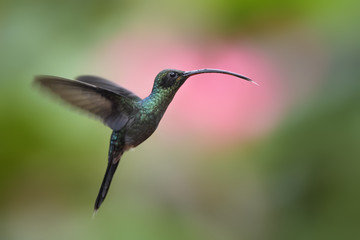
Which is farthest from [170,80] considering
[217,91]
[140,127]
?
[217,91]

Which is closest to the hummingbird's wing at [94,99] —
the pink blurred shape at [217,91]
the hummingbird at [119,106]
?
the hummingbird at [119,106]

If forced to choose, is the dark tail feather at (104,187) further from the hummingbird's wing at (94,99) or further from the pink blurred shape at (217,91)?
the pink blurred shape at (217,91)

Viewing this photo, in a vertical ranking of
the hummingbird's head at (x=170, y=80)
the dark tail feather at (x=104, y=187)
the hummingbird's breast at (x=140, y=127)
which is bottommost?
the dark tail feather at (x=104, y=187)

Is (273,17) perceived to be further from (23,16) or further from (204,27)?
(23,16)

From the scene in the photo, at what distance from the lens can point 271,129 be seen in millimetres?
1465

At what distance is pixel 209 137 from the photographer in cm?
146

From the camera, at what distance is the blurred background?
144cm

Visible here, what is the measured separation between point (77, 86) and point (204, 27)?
4.03 ft

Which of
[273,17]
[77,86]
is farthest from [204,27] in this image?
[77,86]

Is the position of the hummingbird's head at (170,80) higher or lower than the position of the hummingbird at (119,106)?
higher

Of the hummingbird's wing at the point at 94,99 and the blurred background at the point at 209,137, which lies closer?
the hummingbird's wing at the point at 94,99

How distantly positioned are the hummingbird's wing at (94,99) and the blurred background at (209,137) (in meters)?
0.83

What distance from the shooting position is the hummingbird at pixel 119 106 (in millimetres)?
455

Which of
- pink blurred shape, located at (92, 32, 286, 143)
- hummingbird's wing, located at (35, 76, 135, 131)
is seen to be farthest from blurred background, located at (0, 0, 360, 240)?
hummingbird's wing, located at (35, 76, 135, 131)
